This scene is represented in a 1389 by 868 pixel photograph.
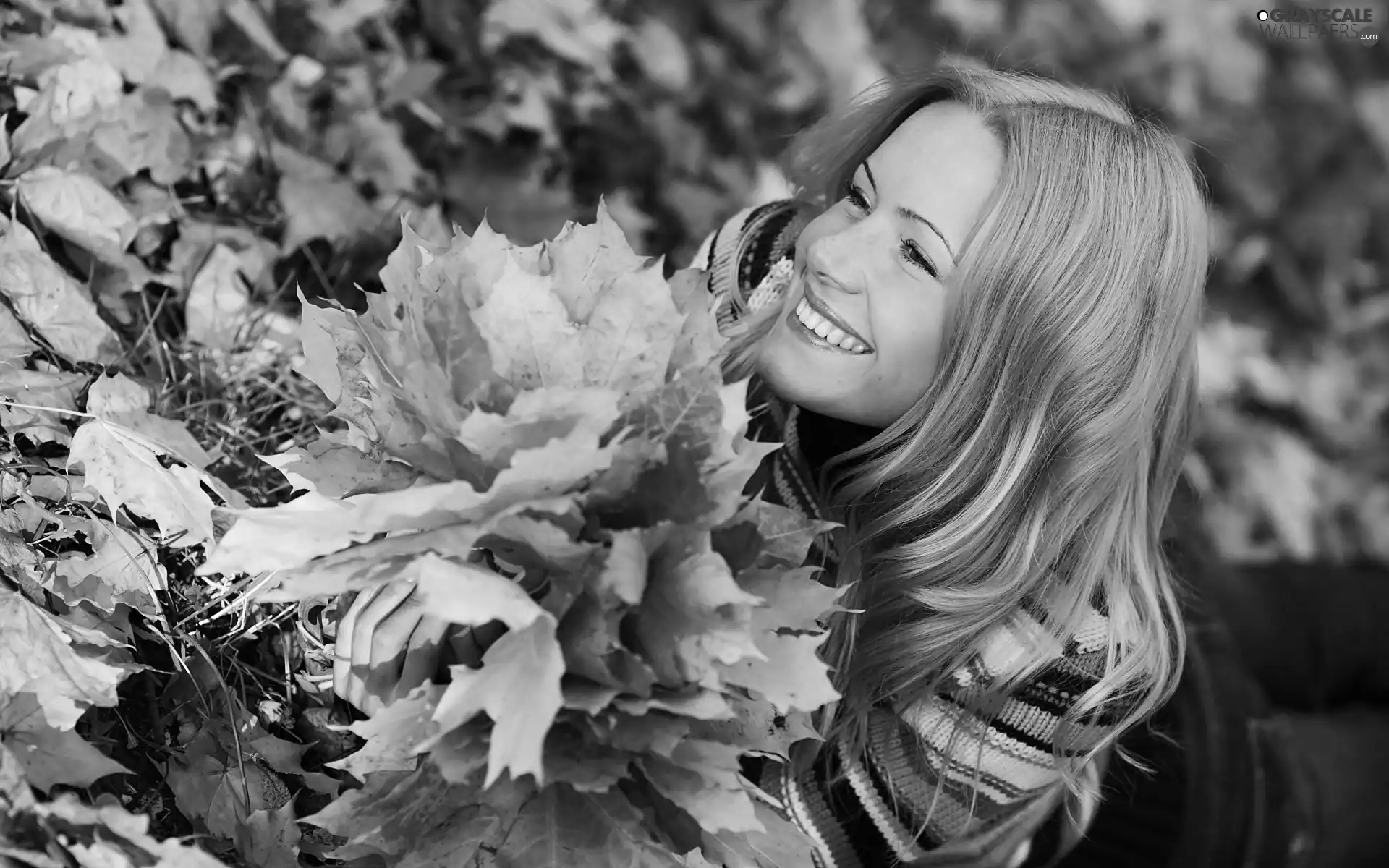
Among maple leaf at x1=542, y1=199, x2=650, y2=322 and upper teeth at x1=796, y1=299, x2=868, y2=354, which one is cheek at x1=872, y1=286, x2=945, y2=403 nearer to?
upper teeth at x1=796, y1=299, x2=868, y2=354

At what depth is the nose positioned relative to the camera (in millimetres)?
918

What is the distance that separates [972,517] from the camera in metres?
0.97

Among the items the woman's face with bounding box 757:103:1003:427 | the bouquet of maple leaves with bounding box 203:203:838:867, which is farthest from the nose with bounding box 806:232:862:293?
the bouquet of maple leaves with bounding box 203:203:838:867

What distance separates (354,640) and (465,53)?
2.92 ft

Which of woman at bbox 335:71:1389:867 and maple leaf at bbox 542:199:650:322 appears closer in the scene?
maple leaf at bbox 542:199:650:322

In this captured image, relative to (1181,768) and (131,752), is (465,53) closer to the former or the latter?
(131,752)

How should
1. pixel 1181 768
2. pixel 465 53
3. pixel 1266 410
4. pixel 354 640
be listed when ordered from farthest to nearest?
pixel 1266 410 < pixel 1181 768 < pixel 465 53 < pixel 354 640

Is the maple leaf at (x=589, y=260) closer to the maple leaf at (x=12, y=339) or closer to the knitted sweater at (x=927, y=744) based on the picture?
the knitted sweater at (x=927, y=744)

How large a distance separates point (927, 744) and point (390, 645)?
51 cm

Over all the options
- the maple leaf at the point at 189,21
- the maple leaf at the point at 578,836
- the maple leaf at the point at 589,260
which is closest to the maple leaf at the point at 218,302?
the maple leaf at the point at 189,21

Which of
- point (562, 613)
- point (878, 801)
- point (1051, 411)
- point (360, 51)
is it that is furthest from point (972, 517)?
point (360, 51)

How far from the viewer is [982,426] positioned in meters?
0.96

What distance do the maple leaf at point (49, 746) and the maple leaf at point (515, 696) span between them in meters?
0.23

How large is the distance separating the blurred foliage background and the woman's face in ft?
0.89
